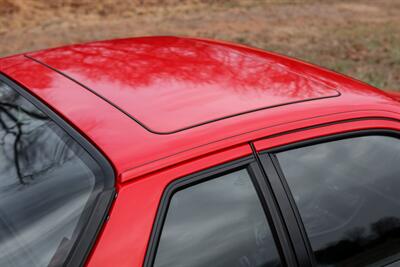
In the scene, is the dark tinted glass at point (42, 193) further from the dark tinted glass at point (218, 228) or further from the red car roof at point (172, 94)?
the dark tinted glass at point (218, 228)

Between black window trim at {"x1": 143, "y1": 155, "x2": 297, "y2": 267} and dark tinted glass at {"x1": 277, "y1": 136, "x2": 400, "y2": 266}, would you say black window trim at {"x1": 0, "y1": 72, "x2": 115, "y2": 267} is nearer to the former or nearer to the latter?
black window trim at {"x1": 143, "y1": 155, "x2": 297, "y2": 267}

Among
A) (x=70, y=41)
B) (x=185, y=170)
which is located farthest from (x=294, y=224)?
(x=70, y=41)

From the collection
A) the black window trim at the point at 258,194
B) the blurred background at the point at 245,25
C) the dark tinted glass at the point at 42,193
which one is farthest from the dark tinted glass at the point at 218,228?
the blurred background at the point at 245,25

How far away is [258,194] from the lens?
1876 millimetres

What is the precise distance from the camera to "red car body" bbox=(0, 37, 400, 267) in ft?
5.45

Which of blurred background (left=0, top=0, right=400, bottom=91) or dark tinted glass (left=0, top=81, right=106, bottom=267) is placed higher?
dark tinted glass (left=0, top=81, right=106, bottom=267)

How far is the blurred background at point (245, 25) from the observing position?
9.00m

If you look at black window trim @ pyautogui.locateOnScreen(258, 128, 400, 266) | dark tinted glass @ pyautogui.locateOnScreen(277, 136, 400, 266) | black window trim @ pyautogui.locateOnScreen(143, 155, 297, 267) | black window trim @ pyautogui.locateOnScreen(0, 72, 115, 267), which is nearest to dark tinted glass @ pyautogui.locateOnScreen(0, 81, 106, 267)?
black window trim @ pyautogui.locateOnScreen(0, 72, 115, 267)

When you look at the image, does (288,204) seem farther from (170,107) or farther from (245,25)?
(245,25)

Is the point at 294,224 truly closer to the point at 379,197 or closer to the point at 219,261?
the point at 219,261

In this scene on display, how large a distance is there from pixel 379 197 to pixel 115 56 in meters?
1.23

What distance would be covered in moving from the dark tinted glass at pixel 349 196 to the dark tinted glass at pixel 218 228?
0.18 m

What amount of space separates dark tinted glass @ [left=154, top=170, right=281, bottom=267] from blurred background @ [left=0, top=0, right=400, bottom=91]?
6.22m

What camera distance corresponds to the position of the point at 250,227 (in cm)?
188
